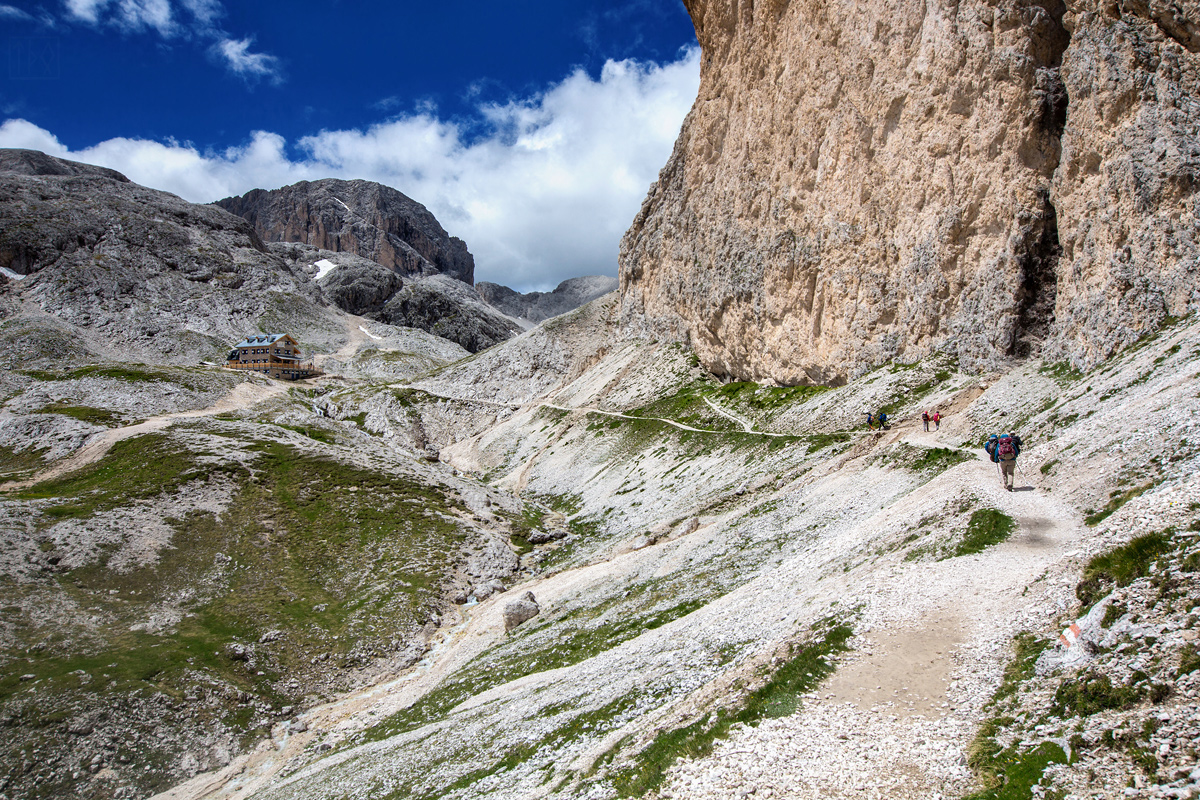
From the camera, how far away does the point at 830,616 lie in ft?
62.8

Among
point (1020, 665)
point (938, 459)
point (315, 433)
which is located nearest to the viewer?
point (1020, 665)

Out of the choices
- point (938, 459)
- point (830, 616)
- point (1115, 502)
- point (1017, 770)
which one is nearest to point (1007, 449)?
point (1115, 502)

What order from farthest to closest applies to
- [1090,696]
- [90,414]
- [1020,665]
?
[90,414]
[1020,665]
[1090,696]

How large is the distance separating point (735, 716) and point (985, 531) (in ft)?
42.4

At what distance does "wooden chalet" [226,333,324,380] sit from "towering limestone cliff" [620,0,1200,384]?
346ft

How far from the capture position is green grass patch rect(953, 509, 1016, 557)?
21.4m

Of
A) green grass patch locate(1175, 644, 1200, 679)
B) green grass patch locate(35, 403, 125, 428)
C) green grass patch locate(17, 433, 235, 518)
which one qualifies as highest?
green grass patch locate(35, 403, 125, 428)

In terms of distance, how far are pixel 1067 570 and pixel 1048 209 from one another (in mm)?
39612

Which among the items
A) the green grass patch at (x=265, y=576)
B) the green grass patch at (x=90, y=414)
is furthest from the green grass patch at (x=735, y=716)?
the green grass patch at (x=90, y=414)

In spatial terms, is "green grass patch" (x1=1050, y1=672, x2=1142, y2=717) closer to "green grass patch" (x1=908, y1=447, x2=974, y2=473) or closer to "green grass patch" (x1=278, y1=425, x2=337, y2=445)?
"green grass patch" (x1=908, y1=447, x2=974, y2=473)

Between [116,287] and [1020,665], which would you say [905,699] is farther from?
[116,287]

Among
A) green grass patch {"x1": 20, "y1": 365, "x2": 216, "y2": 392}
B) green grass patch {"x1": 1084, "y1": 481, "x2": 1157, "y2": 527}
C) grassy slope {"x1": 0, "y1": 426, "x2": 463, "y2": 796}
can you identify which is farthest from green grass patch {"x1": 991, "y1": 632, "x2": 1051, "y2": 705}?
green grass patch {"x1": 20, "y1": 365, "x2": 216, "y2": 392}

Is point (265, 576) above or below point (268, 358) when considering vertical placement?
below

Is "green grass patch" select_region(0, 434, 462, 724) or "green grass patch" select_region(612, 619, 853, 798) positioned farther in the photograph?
"green grass patch" select_region(0, 434, 462, 724)
